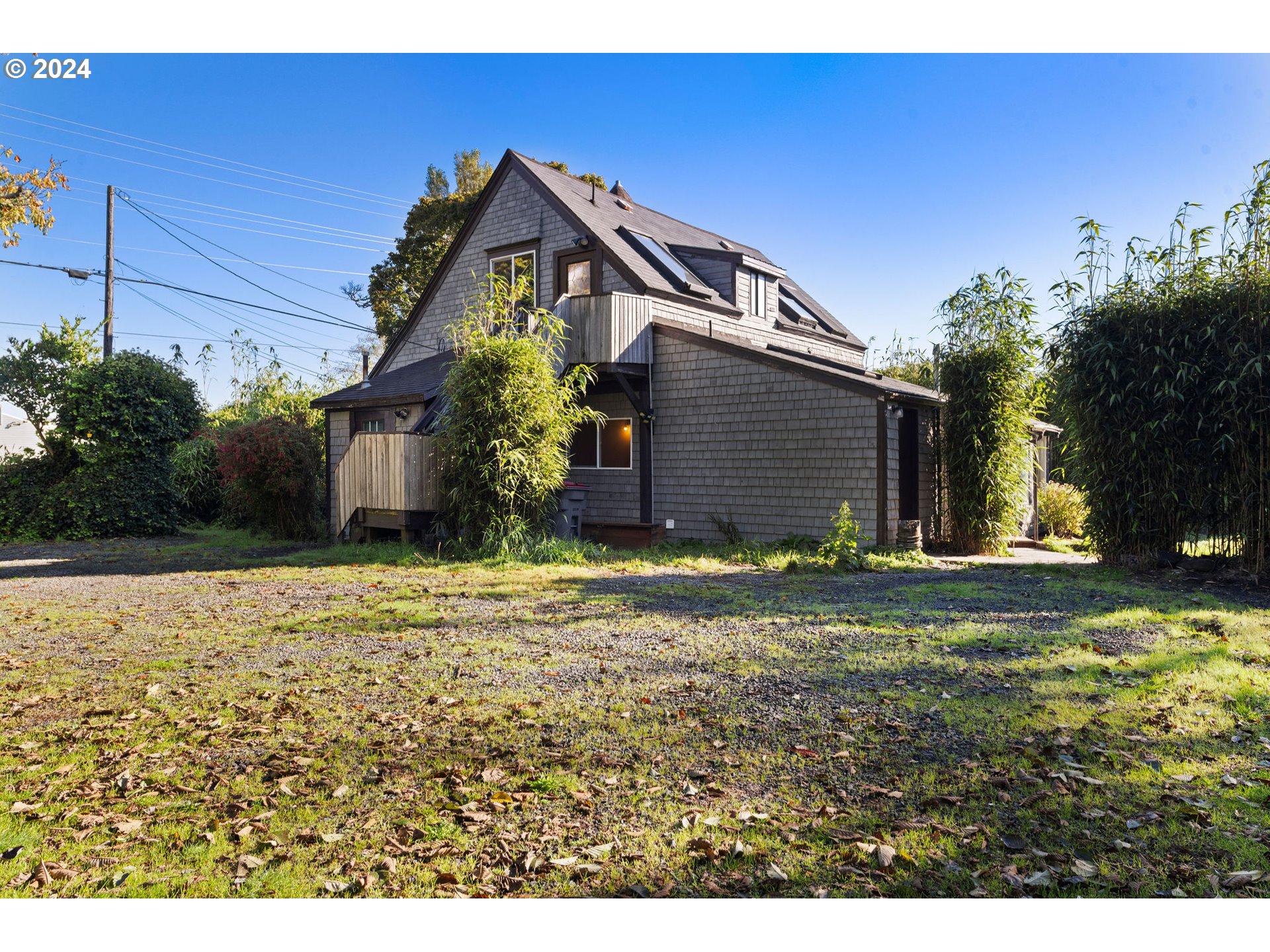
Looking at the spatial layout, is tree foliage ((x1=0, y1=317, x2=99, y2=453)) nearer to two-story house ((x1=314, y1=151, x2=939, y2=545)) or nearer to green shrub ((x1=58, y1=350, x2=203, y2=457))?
green shrub ((x1=58, y1=350, x2=203, y2=457))

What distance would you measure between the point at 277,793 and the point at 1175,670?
17.0ft

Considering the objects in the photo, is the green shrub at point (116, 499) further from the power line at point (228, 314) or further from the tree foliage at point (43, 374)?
the power line at point (228, 314)

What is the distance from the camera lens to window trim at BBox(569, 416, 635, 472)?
553 inches

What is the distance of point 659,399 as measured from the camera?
13.7 metres

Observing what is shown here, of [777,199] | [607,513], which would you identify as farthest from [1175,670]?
[777,199]

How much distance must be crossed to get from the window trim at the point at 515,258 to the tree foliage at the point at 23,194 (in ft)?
26.3

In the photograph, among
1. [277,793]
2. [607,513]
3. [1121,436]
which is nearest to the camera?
[277,793]

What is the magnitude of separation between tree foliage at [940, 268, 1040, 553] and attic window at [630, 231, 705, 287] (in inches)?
213

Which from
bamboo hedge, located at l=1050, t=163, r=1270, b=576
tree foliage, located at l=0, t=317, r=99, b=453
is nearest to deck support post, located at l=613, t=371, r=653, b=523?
bamboo hedge, located at l=1050, t=163, r=1270, b=576

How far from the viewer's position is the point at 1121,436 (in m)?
9.19

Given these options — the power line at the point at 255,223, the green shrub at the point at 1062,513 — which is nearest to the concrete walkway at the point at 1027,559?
the green shrub at the point at 1062,513

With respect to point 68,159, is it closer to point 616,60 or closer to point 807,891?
point 616,60

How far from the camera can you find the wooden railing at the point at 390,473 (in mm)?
11750

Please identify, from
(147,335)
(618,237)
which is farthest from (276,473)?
(147,335)
